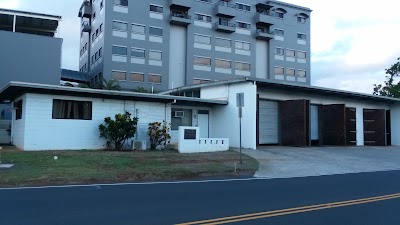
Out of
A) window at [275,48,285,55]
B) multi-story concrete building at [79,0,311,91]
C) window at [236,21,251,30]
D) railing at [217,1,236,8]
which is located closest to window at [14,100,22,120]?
multi-story concrete building at [79,0,311,91]

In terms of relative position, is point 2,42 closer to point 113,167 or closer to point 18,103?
point 18,103

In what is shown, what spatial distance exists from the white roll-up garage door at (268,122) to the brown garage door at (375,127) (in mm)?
10913

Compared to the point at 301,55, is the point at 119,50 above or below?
below

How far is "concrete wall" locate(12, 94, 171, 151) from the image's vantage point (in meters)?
20.7

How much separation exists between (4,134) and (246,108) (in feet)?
51.9

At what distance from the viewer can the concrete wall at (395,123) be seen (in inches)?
1500

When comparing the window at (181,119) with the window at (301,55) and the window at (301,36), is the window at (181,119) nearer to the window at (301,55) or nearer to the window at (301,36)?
the window at (301,55)

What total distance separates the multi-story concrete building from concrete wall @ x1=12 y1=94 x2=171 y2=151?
1144 inches

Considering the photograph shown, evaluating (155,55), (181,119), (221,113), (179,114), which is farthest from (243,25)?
(179,114)

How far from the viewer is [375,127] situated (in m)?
35.8

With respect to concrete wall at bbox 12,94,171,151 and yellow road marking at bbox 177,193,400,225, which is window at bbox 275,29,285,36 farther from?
yellow road marking at bbox 177,193,400,225

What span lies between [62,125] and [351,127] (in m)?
23.7

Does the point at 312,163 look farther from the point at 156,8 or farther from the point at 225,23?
the point at 225,23

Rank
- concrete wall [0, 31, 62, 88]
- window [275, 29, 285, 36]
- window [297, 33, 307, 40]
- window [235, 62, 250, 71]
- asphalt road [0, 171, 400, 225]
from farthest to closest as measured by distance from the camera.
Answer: window [297, 33, 307, 40] < window [275, 29, 285, 36] < window [235, 62, 250, 71] < concrete wall [0, 31, 62, 88] < asphalt road [0, 171, 400, 225]
